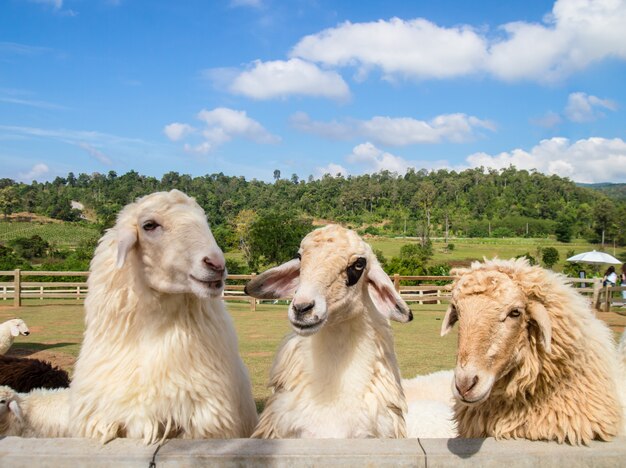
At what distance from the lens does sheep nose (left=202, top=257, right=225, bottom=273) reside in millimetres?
2889

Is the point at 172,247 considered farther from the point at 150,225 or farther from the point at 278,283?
the point at 278,283

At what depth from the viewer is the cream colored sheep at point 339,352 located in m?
2.93

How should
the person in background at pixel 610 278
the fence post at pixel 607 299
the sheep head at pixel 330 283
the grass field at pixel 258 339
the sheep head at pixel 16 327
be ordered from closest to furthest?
the sheep head at pixel 330 283 < the sheep head at pixel 16 327 < the grass field at pixel 258 339 < the fence post at pixel 607 299 < the person in background at pixel 610 278

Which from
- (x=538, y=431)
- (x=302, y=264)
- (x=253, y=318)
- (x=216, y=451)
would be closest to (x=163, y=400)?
(x=216, y=451)

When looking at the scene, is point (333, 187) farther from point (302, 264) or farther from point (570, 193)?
point (302, 264)

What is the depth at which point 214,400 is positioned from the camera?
10.2ft

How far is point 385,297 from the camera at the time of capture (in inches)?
124

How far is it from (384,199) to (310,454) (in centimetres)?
13181

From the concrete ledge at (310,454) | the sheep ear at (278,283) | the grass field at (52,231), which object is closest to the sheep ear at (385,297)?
the sheep ear at (278,283)

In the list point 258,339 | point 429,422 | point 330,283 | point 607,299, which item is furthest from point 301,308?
point 607,299

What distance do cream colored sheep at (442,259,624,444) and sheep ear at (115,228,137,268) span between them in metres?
1.87

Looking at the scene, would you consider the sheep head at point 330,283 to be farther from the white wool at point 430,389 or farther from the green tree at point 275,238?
the green tree at point 275,238

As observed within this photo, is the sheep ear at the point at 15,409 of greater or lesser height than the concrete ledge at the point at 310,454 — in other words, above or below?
below

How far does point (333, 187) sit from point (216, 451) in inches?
5460
